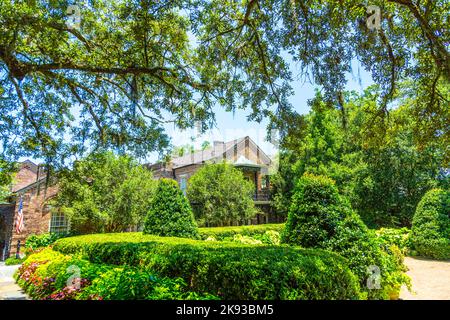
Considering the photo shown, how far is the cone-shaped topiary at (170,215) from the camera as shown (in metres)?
11.5

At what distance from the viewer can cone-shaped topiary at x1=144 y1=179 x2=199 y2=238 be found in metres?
11.5

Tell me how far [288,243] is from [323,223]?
3.49 ft

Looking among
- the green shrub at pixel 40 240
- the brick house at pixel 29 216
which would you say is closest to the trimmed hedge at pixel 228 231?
the green shrub at pixel 40 240

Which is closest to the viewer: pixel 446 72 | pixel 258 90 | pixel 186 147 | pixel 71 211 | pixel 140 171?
pixel 446 72

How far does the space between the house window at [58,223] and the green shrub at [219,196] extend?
882 cm

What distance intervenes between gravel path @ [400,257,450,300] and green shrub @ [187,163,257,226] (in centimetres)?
Result: 1092

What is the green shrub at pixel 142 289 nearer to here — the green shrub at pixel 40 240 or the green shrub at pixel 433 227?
the green shrub at pixel 433 227

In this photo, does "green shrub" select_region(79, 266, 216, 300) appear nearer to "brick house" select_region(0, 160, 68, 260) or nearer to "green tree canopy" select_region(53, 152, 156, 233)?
"green tree canopy" select_region(53, 152, 156, 233)

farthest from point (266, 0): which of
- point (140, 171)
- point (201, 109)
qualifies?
point (140, 171)

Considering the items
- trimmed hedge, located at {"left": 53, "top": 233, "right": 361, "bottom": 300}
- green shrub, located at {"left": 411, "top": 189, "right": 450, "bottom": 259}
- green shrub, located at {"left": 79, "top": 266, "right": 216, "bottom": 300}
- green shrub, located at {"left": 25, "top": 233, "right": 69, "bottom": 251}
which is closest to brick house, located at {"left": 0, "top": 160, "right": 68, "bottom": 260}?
green shrub, located at {"left": 25, "top": 233, "right": 69, "bottom": 251}

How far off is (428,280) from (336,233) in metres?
4.75

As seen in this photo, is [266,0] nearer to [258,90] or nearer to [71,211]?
[258,90]

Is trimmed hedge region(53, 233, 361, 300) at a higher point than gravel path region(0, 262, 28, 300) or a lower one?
higher

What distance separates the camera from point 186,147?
48.5 meters
